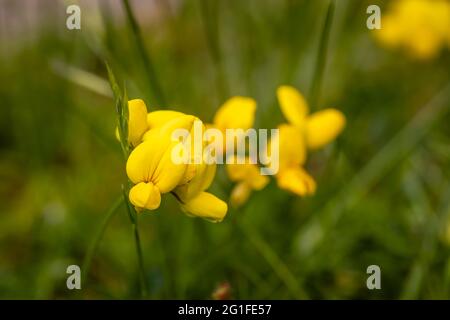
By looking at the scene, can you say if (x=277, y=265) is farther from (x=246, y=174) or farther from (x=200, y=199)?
(x=200, y=199)

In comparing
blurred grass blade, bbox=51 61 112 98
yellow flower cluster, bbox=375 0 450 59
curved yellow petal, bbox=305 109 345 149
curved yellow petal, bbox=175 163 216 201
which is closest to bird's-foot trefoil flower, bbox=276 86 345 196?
curved yellow petal, bbox=305 109 345 149

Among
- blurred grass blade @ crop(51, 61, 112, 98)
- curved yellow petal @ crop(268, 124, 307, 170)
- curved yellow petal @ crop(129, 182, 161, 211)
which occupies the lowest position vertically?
curved yellow petal @ crop(129, 182, 161, 211)

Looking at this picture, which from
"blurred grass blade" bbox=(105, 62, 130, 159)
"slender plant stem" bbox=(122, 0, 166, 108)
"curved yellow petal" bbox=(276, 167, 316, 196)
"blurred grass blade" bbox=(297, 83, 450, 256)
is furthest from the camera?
"blurred grass blade" bbox=(297, 83, 450, 256)

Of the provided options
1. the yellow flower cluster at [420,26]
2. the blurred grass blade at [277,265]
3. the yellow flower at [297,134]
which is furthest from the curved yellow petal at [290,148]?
the yellow flower cluster at [420,26]

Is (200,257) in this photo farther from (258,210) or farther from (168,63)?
(168,63)

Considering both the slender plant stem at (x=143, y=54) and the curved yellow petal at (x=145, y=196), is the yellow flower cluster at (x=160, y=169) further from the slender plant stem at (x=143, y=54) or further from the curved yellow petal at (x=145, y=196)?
the slender plant stem at (x=143, y=54)

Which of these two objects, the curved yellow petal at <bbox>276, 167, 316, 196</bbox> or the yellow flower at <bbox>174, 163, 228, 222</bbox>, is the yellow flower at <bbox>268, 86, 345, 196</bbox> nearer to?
the curved yellow petal at <bbox>276, 167, 316, 196</bbox>
